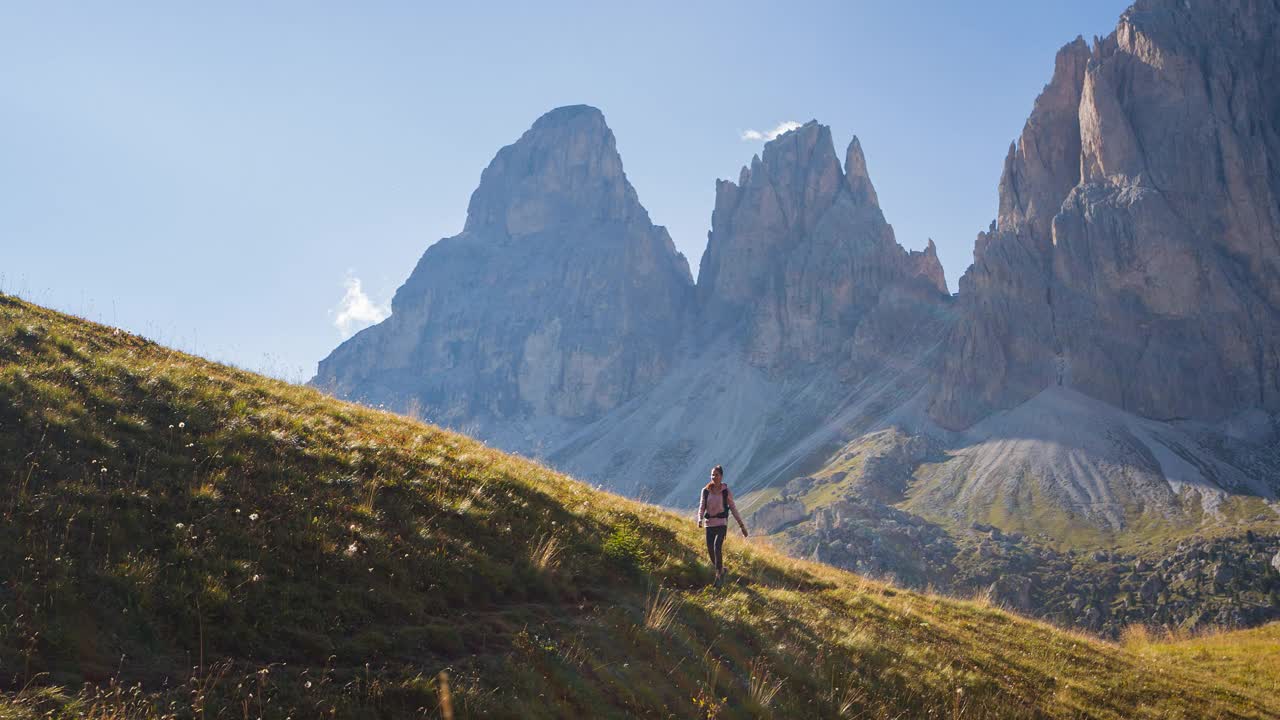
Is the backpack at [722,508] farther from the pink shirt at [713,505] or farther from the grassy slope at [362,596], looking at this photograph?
the grassy slope at [362,596]

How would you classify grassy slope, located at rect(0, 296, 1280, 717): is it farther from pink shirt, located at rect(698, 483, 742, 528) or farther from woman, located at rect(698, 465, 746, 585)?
pink shirt, located at rect(698, 483, 742, 528)

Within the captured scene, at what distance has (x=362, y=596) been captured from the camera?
888 cm

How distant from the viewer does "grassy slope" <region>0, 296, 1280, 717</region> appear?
7164 millimetres

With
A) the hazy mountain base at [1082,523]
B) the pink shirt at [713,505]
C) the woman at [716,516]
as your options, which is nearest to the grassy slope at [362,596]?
the woman at [716,516]

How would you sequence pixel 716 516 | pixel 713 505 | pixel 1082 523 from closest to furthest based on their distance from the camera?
pixel 716 516 < pixel 713 505 < pixel 1082 523

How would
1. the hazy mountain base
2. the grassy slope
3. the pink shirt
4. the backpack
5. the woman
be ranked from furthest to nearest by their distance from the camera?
1. the hazy mountain base
2. the backpack
3. the pink shirt
4. the woman
5. the grassy slope

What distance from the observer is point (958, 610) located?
1928cm

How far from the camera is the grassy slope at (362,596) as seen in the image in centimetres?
716

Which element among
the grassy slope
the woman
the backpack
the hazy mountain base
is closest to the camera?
the grassy slope

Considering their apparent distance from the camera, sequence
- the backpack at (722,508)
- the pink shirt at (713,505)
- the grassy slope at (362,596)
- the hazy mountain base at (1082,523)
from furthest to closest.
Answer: the hazy mountain base at (1082,523), the backpack at (722,508), the pink shirt at (713,505), the grassy slope at (362,596)

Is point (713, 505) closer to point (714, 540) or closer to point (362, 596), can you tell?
point (714, 540)

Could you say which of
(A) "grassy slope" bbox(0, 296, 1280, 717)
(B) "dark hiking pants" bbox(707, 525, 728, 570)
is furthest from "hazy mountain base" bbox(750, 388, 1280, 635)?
(A) "grassy slope" bbox(0, 296, 1280, 717)

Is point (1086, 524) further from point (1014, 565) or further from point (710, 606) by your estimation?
point (710, 606)

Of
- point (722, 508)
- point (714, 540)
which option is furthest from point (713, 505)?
point (714, 540)
